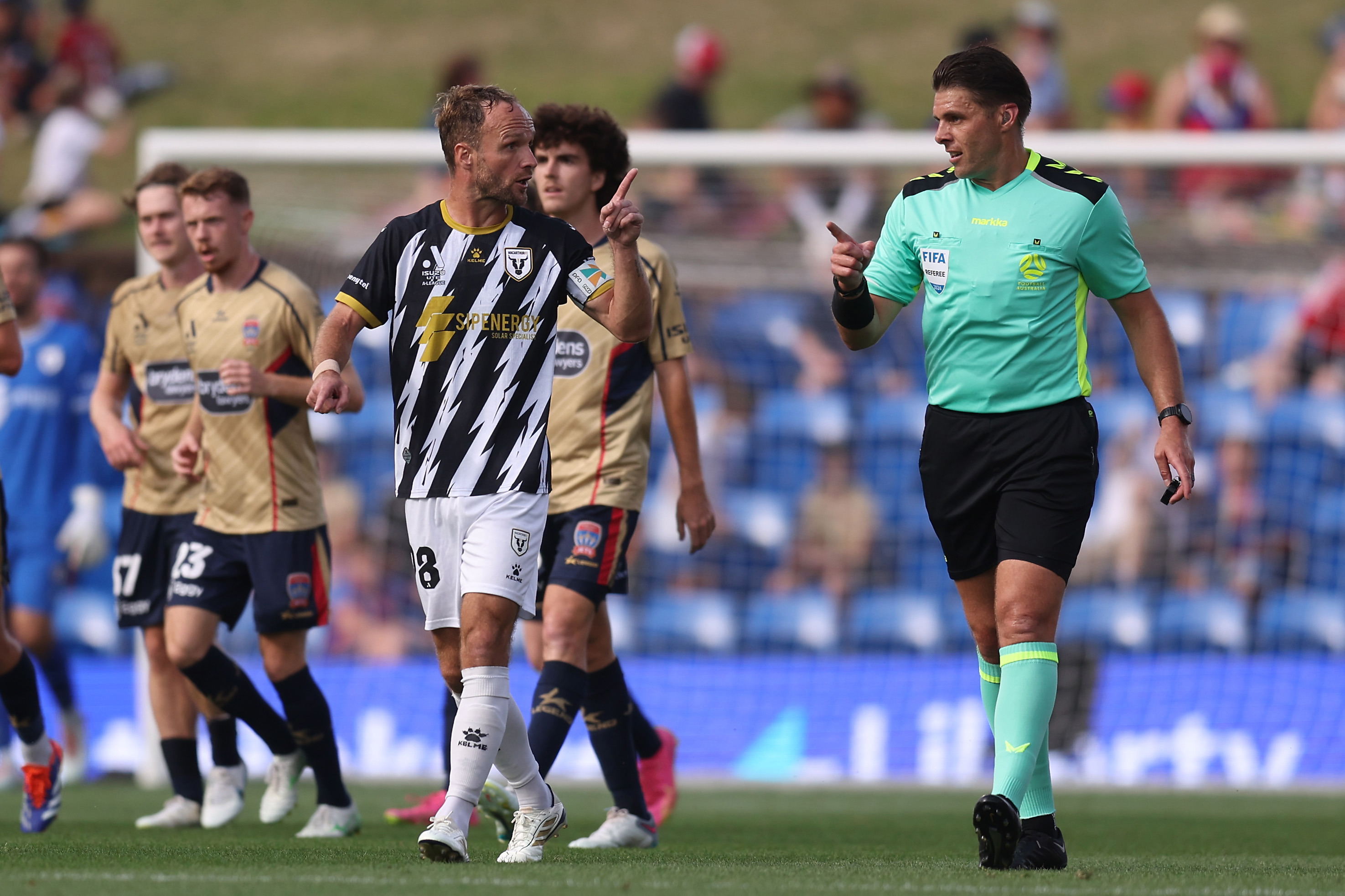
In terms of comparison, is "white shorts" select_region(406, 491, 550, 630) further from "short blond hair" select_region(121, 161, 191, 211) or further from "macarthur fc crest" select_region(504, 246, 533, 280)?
"short blond hair" select_region(121, 161, 191, 211)

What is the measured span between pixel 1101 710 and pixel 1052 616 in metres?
5.48

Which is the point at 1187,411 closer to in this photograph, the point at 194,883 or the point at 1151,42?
the point at 194,883

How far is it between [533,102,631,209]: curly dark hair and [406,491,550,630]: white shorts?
1805 millimetres

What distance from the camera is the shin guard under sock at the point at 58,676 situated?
9828 mm

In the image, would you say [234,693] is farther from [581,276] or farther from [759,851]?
[581,276]

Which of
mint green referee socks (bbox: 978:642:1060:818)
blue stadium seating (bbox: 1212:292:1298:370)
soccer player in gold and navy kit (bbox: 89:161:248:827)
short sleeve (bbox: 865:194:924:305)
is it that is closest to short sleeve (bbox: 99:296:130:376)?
soccer player in gold and navy kit (bbox: 89:161:248:827)

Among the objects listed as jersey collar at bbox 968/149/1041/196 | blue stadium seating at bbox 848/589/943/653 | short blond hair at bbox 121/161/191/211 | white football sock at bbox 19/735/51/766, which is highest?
short blond hair at bbox 121/161/191/211

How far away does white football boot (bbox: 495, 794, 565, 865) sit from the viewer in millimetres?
5055

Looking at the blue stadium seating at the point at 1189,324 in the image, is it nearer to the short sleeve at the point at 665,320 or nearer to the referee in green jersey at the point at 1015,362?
the short sleeve at the point at 665,320

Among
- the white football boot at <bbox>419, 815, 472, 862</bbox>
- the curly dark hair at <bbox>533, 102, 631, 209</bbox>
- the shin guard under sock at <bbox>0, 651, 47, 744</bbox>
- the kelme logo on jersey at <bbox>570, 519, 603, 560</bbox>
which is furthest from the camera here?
the shin guard under sock at <bbox>0, 651, 47, 744</bbox>

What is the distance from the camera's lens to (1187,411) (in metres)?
5.04

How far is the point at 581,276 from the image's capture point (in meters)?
5.10

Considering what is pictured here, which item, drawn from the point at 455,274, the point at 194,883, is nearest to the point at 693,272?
the point at 455,274

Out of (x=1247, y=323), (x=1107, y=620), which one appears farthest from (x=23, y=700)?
(x=1247, y=323)
